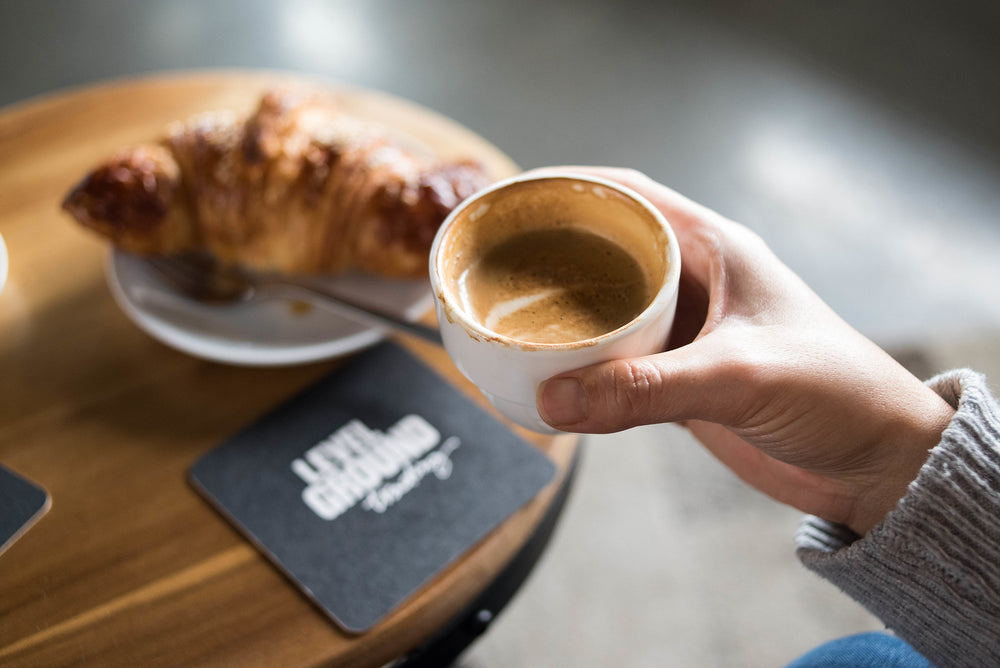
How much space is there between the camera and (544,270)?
78cm

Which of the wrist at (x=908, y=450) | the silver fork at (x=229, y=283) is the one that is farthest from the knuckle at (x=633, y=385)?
the silver fork at (x=229, y=283)

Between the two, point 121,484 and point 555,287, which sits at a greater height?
point 555,287

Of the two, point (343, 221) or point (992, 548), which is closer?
point (992, 548)

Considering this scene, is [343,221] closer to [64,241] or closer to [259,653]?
[64,241]

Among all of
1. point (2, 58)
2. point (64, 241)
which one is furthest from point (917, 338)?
point (2, 58)

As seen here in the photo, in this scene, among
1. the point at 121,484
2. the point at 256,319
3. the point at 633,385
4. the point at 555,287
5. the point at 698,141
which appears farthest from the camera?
the point at 698,141

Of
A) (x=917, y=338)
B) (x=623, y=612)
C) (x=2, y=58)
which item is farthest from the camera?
(x=2, y=58)

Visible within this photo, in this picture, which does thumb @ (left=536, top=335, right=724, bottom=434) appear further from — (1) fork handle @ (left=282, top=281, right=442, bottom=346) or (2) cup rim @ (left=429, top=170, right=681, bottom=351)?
(1) fork handle @ (left=282, top=281, right=442, bottom=346)

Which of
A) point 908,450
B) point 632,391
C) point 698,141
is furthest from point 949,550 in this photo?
point 698,141

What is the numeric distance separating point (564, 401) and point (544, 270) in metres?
0.17

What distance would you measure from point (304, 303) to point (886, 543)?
2.47 feet

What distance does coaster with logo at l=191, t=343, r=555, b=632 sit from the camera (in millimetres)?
806

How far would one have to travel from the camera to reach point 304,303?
1105mm

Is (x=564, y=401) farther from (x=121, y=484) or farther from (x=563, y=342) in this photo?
(x=121, y=484)
